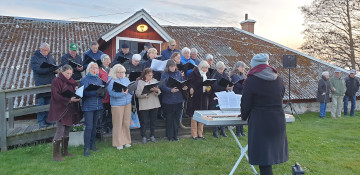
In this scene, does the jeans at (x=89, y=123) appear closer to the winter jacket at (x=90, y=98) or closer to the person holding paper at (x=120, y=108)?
the winter jacket at (x=90, y=98)

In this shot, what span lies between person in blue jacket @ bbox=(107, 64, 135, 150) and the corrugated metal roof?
15.2 feet

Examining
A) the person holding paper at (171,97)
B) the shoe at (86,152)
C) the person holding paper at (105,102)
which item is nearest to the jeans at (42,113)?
the person holding paper at (105,102)

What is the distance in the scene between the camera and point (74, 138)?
20.3ft

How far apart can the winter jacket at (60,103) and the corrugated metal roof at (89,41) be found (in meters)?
4.54

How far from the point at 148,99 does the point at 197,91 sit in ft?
4.18

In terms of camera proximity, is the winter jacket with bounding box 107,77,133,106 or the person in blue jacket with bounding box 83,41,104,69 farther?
the person in blue jacket with bounding box 83,41,104,69

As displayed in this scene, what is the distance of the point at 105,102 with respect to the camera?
6445mm

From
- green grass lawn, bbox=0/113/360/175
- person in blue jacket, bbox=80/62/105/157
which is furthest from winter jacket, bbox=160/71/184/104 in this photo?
person in blue jacket, bbox=80/62/105/157

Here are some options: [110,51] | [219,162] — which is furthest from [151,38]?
[219,162]

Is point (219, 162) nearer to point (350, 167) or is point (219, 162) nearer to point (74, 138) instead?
point (350, 167)

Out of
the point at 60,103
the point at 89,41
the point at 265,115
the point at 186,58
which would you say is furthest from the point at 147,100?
the point at 89,41

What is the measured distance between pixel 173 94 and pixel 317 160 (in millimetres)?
3431

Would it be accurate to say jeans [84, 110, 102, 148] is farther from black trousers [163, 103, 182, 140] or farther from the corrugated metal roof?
the corrugated metal roof

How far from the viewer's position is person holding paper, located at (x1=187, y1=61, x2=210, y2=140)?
662 centimetres
